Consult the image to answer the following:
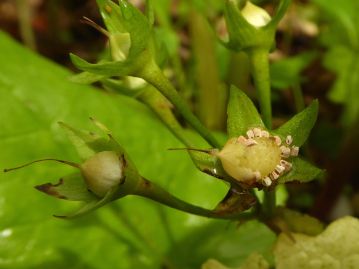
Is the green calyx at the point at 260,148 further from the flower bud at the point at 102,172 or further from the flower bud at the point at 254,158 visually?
the flower bud at the point at 102,172

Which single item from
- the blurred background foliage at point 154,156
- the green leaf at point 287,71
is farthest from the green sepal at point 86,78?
the green leaf at point 287,71

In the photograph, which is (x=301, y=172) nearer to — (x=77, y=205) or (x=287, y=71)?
(x=77, y=205)

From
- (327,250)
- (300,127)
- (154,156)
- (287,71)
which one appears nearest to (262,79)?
(300,127)

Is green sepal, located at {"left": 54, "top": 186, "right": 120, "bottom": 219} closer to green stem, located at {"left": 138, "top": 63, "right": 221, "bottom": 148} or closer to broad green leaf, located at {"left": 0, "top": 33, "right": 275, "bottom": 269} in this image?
green stem, located at {"left": 138, "top": 63, "right": 221, "bottom": 148}

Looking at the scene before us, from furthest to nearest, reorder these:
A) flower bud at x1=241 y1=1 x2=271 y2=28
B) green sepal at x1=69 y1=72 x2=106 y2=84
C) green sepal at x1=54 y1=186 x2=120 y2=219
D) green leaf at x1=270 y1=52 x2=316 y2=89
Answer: green leaf at x1=270 y1=52 x2=316 y2=89 → flower bud at x1=241 y1=1 x2=271 y2=28 → green sepal at x1=69 y1=72 x2=106 y2=84 → green sepal at x1=54 y1=186 x2=120 y2=219

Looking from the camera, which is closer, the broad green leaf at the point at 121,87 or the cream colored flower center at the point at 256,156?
the cream colored flower center at the point at 256,156

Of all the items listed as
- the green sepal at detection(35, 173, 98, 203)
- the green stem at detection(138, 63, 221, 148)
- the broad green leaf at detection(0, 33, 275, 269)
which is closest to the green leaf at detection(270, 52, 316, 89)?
the broad green leaf at detection(0, 33, 275, 269)

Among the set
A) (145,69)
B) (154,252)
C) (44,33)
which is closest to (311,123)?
(145,69)
